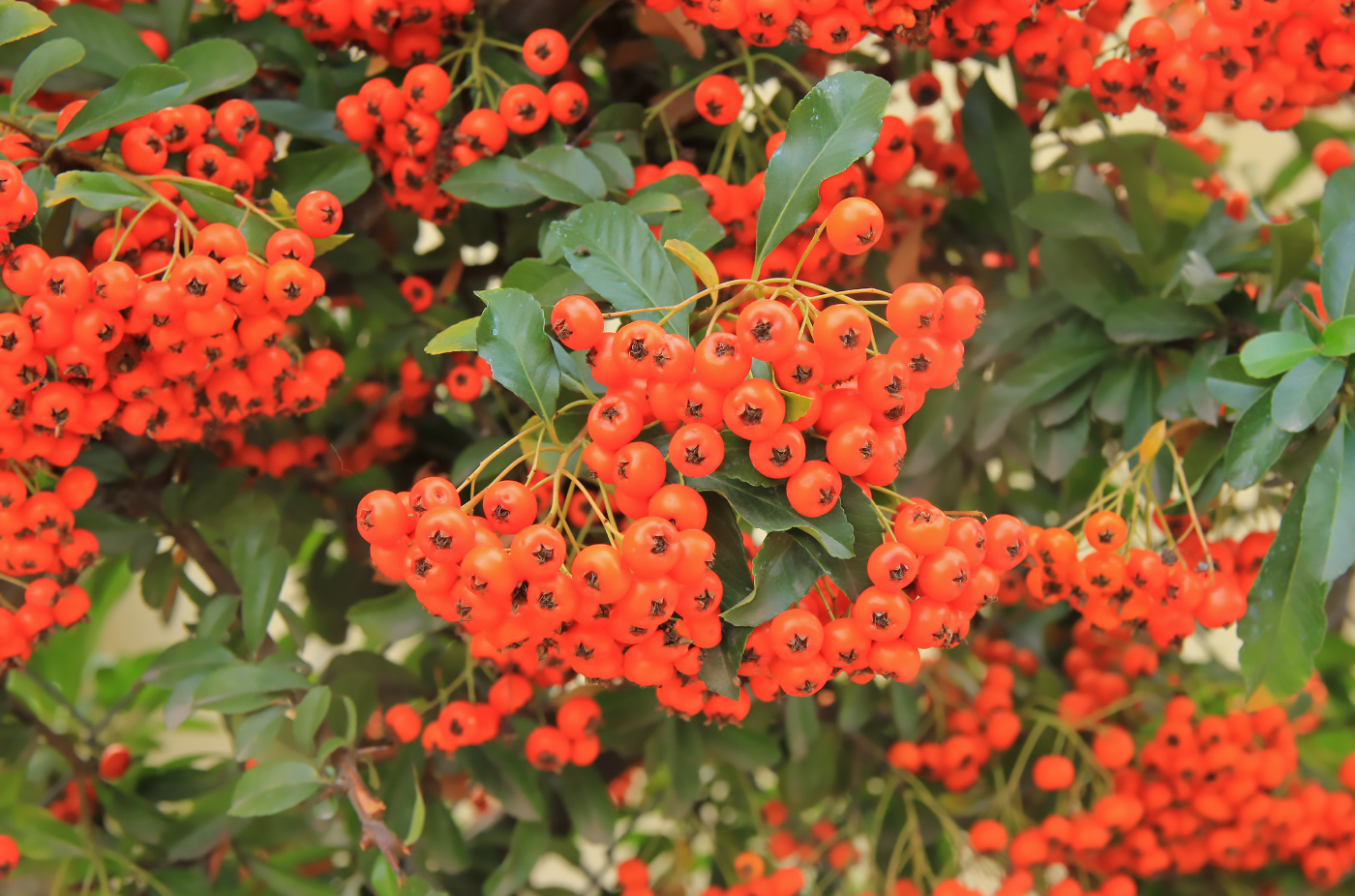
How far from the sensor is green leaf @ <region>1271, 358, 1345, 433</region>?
680 millimetres

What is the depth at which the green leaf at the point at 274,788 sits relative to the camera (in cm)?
73

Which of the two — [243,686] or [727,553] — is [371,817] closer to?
[243,686]

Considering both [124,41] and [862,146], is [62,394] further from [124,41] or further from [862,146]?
[862,146]

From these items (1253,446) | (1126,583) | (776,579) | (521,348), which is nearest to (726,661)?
(776,579)

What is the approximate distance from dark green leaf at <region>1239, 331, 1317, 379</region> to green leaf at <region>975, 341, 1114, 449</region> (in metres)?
0.21

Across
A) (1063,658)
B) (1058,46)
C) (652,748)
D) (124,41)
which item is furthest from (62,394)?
(1063,658)

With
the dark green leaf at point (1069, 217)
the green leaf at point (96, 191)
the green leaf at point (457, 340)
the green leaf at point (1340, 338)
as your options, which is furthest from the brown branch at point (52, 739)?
the green leaf at point (1340, 338)

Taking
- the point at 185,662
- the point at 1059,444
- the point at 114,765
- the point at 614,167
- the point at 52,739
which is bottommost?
the point at 114,765

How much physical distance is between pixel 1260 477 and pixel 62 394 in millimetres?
848

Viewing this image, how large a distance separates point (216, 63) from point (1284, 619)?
3.12ft

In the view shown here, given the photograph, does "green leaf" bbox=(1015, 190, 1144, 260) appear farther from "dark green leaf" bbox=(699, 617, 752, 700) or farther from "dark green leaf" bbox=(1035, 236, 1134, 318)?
"dark green leaf" bbox=(699, 617, 752, 700)

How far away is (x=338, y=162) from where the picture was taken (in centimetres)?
79

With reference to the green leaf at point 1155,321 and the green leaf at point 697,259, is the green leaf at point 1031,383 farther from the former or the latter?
the green leaf at point 697,259

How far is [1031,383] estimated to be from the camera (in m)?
0.89
